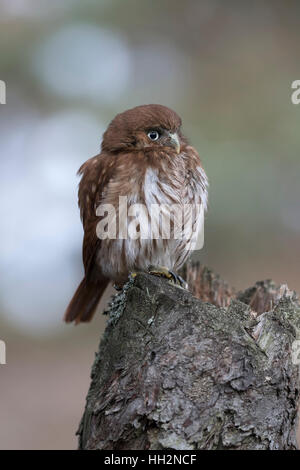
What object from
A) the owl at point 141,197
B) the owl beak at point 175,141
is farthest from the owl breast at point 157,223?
the owl beak at point 175,141

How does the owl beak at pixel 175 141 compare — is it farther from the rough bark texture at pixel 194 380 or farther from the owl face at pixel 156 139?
the rough bark texture at pixel 194 380

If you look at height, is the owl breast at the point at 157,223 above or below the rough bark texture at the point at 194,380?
above

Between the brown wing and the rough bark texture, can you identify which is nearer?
the rough bark texture

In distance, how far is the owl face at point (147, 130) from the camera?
4.00m

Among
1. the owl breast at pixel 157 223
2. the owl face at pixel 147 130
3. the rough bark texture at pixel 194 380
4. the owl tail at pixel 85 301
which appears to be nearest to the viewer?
the rough bark texture at pixel 194 380

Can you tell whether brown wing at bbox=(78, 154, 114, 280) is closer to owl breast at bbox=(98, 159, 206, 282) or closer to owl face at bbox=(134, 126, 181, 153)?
owl breast at bbox=(98, 159, 206, 282)

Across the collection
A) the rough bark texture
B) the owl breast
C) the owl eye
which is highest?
the owl eye

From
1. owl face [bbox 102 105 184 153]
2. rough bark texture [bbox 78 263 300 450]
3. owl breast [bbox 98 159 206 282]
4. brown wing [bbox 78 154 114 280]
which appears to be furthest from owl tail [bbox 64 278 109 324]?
rough bark texture [bbox 78 263 300 450]

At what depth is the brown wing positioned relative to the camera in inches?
159

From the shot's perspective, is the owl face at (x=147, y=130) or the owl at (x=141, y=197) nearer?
the owl at (x=141, y=197)

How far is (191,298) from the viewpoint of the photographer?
113 inches

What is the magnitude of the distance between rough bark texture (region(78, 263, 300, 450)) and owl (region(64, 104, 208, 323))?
971 millimetres

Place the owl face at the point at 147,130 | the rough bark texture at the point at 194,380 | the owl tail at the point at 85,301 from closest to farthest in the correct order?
1. the rough bark texture at the point at 194,380
2. the owl face at the point at 147,130
3. the owl tail at the point at 85,301

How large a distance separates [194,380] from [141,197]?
1502 mm
